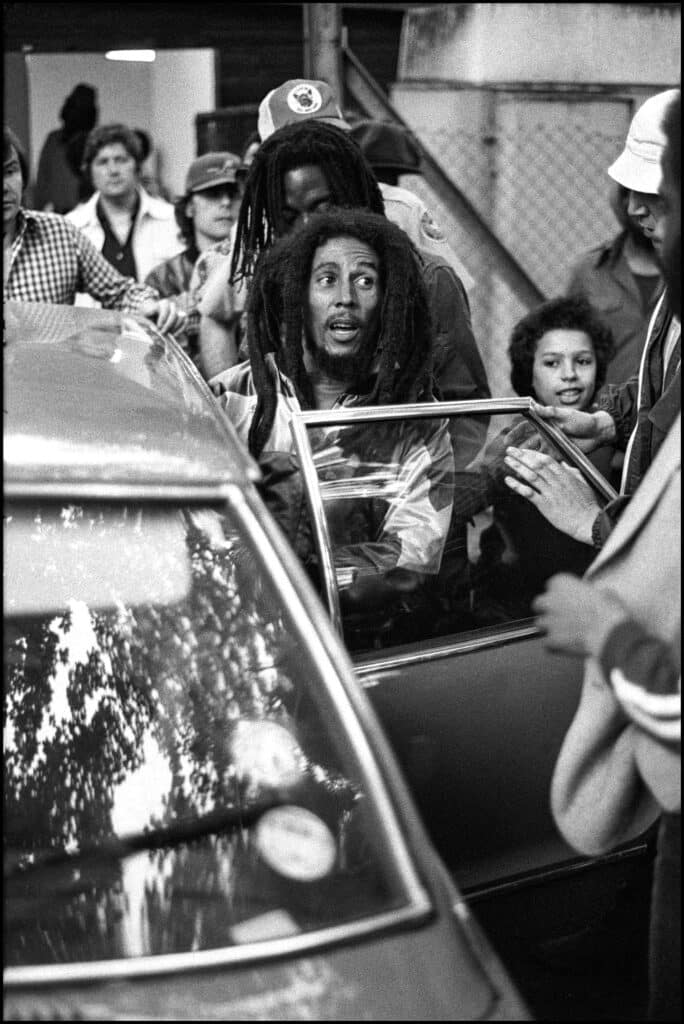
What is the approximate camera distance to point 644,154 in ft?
12.1

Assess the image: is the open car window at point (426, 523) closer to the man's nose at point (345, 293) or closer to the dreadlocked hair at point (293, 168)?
the man's nose at point (345, 293)

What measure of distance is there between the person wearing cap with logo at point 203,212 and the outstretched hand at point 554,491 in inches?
121

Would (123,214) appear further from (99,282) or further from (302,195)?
(302,195)

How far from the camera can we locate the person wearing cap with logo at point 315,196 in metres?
4.30

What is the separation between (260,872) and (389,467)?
4.11 ft

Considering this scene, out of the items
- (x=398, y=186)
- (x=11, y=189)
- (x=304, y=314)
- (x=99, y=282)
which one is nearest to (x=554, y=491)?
(x=304, y=314)

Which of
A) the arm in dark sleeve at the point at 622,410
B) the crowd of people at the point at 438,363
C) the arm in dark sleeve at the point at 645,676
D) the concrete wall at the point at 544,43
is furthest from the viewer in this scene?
the concrete wall at the point at 544,43

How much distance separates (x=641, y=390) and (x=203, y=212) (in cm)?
316

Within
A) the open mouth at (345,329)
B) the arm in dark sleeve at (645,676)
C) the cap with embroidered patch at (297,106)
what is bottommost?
the arm in dark sleeve at (645,676)

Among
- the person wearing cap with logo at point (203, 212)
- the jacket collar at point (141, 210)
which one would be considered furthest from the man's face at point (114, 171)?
the person wearing cap with logo at point (203, 212)

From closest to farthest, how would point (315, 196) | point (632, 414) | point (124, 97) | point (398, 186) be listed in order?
point (632, 414)
point (315, 196)
point (398, 186)
point (124, 97)

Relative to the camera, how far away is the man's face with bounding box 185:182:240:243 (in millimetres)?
6387

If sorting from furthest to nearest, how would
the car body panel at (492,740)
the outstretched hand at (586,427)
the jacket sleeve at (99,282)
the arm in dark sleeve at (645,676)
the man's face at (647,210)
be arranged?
the jacket sleeve at (99,282), the outstretched hand at (586,427), the man's face at (647,210), the car body panel at (492,740), the arm in dark sleeve at (645,676)

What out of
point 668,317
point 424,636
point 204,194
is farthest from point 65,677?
point 204,194
